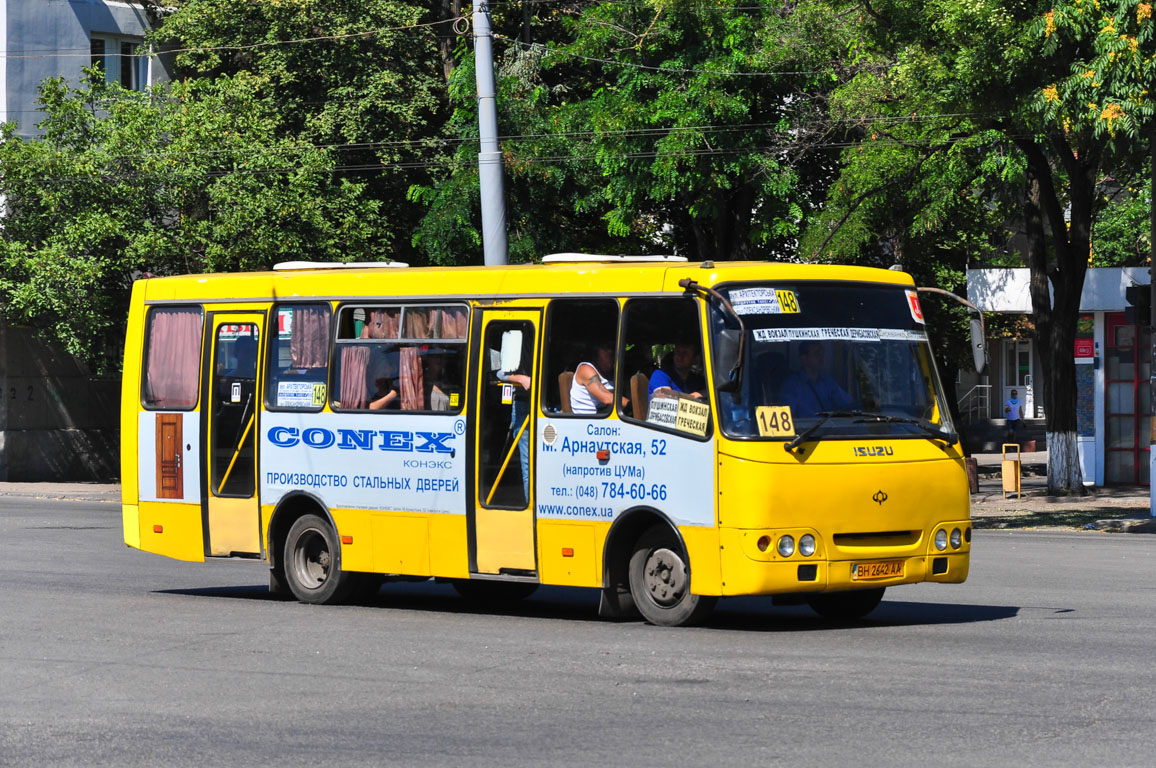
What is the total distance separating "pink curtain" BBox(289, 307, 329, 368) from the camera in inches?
564

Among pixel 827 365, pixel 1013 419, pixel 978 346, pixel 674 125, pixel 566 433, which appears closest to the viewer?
pixel 827 365

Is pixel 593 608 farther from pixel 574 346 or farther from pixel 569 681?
pixel 569 681

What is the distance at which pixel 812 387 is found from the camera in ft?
38.7

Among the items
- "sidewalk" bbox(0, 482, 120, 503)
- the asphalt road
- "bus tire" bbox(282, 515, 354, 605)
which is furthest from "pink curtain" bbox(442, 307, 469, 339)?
"sidewalk" bbox(0, 482, 120, 503)

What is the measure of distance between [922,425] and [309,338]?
5.36 m

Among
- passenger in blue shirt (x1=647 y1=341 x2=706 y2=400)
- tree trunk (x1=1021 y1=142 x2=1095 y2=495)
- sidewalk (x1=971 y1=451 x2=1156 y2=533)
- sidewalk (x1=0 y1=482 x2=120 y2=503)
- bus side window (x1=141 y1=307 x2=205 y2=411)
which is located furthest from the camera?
sidewalk (x1=0 y1=482 x2=120 y2=503)

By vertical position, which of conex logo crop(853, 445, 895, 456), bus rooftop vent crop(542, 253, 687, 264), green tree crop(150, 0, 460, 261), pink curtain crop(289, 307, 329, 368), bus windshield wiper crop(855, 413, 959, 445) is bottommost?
conex logo crop(853, 445, 895, 456)

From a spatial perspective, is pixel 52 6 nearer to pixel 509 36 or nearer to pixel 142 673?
pixel 509 36

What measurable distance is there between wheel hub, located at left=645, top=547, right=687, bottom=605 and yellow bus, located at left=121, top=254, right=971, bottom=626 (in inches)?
0.7

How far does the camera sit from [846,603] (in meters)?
12.8

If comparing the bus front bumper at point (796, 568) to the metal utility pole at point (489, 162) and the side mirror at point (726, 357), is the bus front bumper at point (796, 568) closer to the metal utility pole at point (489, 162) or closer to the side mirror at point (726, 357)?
the side mirror at point (726, 357)

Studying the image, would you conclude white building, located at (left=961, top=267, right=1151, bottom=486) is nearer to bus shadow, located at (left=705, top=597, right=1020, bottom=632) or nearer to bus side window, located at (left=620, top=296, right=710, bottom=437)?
bus shadow, located at (left=705, top=597, right=1020, bottom=632)

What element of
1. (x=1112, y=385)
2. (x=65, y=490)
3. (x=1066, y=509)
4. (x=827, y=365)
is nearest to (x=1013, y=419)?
(x=1112, y=385)

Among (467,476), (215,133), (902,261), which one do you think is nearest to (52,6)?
(215,133)
